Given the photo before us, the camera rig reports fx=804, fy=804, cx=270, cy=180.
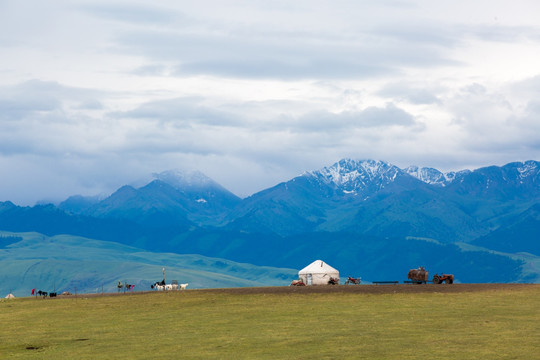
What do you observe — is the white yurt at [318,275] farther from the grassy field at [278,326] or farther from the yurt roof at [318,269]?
the grassy field at [278,326]

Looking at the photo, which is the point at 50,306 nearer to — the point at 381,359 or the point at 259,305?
the point at 259,305

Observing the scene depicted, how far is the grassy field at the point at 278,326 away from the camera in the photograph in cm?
7162

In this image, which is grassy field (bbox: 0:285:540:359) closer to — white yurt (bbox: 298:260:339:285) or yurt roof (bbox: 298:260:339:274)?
white yurt (bbox: 298:260:339:285)

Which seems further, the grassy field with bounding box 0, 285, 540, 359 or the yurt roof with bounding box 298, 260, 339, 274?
the yurt roof with bounding box 298, 260, 339, 274

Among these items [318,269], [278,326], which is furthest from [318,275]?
[278,326]

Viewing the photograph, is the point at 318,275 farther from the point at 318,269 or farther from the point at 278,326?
the point at 278,326

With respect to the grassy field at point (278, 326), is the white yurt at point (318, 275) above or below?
above

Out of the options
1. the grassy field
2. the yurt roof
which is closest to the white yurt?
the yurt roof

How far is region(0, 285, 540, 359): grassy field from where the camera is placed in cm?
7162

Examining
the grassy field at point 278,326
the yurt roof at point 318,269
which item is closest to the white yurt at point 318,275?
the yurt roof at point 318,269

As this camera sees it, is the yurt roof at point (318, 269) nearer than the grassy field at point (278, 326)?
No

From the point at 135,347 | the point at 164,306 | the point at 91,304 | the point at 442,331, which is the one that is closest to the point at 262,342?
the point at 135,347

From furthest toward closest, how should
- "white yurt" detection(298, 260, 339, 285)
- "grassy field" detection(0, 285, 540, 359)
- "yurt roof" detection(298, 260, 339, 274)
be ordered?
"yurt roof" detection(298, 260, 339, 274)
"white yurt" detection(298, 260, 339, 285)
"grassy field" detection(0, 285, 540, 359)

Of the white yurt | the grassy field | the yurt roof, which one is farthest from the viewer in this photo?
the yurt roof
